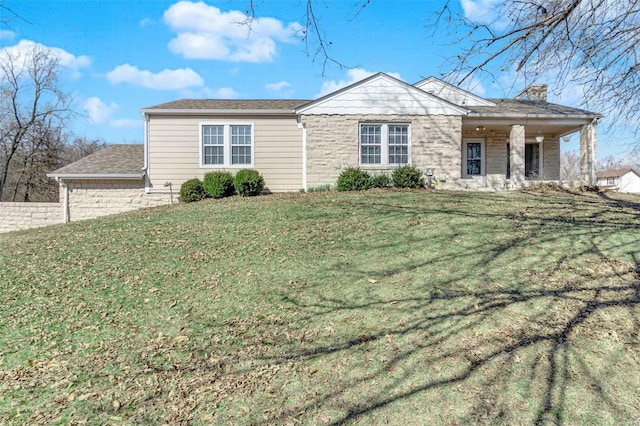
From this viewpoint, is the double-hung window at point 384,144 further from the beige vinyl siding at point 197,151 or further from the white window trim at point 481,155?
the white window trim at point 481,155

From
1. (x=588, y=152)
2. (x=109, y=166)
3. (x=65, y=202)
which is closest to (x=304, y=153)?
(x=109, y=166)

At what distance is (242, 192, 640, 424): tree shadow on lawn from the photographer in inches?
127

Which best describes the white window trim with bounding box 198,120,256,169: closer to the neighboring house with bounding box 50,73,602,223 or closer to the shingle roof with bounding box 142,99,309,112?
the neighboring house with bounding box 50,73,602,223

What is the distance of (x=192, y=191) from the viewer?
45.4 feet

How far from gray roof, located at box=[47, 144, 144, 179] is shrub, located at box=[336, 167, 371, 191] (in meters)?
7.40

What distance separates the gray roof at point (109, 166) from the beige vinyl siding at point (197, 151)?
912mm

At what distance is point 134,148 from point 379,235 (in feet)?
46.5

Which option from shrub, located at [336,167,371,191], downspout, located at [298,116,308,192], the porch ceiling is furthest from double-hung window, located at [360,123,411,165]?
the porch ceiling

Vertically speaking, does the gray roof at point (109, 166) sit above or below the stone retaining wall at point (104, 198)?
above

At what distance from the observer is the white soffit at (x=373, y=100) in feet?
46.5

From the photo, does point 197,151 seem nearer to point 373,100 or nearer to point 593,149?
point 373,100

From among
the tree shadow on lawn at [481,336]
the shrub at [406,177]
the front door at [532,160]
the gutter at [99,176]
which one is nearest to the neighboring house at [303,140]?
the gutter at [99,176]

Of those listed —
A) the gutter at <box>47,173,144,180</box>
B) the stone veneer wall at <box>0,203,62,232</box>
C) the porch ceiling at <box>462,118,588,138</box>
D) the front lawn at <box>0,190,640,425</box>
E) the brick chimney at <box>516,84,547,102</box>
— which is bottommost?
the front lawn at <box>0,190,640,425</box>

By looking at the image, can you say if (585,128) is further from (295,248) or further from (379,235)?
(295,248)
